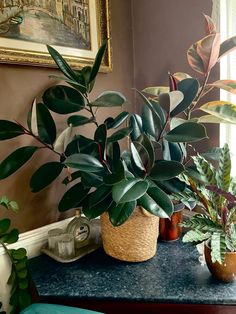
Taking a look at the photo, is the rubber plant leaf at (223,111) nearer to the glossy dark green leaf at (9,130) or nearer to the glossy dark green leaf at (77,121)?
the glossy dark green leaf at (77,121)

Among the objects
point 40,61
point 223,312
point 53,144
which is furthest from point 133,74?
point 223,312

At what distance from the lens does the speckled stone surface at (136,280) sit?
945mm

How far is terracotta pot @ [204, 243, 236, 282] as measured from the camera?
3.09 feet

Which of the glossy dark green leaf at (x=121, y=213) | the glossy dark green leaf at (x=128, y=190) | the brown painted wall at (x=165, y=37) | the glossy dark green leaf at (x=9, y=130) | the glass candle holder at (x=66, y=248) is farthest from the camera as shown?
the brown painted wall at (x=165, y=37)

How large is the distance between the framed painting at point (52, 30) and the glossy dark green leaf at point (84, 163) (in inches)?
18.4

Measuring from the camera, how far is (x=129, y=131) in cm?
106

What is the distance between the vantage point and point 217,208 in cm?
100

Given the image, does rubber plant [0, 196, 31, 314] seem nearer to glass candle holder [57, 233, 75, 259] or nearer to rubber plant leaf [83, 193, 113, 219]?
glass candle holder [57, 233, 75, 259]

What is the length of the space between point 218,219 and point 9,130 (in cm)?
80

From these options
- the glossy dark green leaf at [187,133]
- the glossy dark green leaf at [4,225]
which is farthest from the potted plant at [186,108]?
the glossy dark green leaf at [4,225]

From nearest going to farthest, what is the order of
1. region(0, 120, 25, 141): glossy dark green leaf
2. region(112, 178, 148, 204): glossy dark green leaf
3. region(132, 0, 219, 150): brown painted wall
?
1. region(112, 178, 148, 204): glossy dark green leaf
2. region(0, 120, 25, 141): glossy dark green leaf
3. region(132, 0, 219, 150): brown painted wall

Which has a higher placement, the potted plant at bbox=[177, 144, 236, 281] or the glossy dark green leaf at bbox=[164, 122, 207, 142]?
the glossy dark green leaf at bbox=[164, 122, 207, 142]

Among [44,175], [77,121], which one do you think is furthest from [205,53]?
[44,175]

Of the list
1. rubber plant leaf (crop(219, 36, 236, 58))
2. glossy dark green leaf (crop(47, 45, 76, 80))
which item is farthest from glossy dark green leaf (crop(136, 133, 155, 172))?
rubber plant leaf (crop(219, 36, 236, 58))
